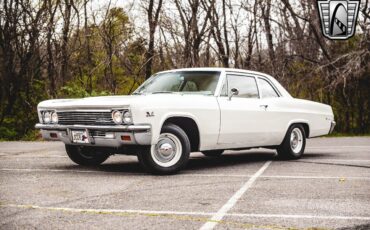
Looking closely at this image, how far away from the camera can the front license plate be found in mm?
7078

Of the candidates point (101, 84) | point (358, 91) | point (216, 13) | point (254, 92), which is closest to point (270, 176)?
point (254, 92)

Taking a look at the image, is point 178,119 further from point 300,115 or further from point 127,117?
point 300,115

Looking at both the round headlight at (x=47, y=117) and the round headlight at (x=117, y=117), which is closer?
the round headlight at (x=117, y=117)

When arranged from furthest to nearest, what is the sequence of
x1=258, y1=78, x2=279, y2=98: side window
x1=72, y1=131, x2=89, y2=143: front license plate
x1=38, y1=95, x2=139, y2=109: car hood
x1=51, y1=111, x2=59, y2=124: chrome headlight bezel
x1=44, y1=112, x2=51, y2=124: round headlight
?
x1=258, y1=78, x2=279, y2=98: side window, x1=44, y1=112, x2=51, y2=124: round headlight, x1=51, y1=111, x2=59, y2=124: chrome headlight bezel, x1=72, y1=131, x2=89, y2=143: front license plate, x1=38, y1=95, x2=139, y2=109: car hood

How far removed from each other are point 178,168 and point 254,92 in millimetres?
2343

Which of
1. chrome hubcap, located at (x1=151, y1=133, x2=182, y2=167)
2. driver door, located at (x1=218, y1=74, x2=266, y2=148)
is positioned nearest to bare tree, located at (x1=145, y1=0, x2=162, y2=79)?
driver door, located at (x1=218, y1=74, x2=266, y2=148)

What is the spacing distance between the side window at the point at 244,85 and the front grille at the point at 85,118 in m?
2.25

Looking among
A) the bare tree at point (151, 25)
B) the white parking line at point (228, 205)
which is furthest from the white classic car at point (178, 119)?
the bare tree at point (151, 25)

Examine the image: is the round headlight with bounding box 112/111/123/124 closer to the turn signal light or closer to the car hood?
the car hood

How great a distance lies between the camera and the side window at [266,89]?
9086 mm

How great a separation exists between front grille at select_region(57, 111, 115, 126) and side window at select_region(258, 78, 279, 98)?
318 cm

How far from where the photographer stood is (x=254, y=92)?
8.87 m

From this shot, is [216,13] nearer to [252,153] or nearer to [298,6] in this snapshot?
[298,6]

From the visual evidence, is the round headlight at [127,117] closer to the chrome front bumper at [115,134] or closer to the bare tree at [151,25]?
the chrome front bumper at [115,134]
